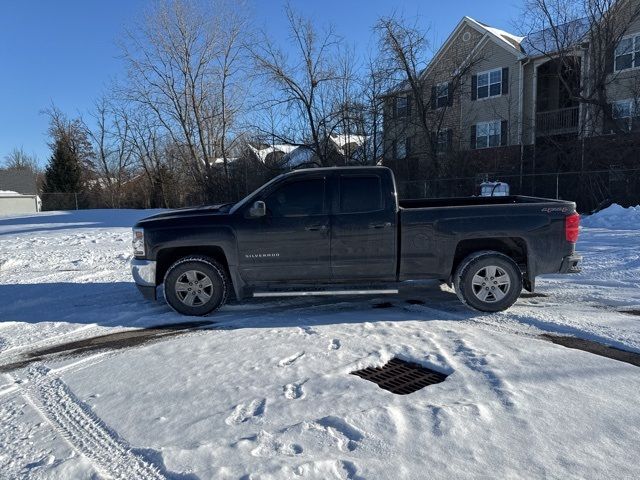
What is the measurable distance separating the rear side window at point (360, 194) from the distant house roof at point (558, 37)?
22739 mm

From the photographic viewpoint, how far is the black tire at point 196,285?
19.0 ft

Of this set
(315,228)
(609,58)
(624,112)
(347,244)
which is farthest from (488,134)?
(315,228)

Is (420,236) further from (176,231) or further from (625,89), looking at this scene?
(625,89)

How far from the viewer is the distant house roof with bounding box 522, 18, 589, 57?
72.8 ft

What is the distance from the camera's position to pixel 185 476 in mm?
2514

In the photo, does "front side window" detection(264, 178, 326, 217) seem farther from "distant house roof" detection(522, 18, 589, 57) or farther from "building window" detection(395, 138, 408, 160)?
"distant house roof" detection(522, 18, 589, 57)

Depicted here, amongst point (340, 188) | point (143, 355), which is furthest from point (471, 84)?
point (143, 355)

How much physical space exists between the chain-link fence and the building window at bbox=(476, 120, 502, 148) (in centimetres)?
566

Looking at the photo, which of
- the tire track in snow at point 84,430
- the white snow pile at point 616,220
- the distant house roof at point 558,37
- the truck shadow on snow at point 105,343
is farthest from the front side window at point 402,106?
the tire track in snow at point 84,430

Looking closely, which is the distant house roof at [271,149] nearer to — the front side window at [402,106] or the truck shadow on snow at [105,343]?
the front side window at [402,106]

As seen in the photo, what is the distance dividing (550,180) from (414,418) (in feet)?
69.8

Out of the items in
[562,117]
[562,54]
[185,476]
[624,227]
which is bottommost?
[185,476]

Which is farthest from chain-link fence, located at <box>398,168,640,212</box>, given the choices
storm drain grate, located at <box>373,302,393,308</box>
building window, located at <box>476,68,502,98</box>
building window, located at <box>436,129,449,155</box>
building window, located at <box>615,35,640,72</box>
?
storm drain grate, located at <box>373,302,393,308</box>

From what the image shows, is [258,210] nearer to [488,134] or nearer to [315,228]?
[315,228]
